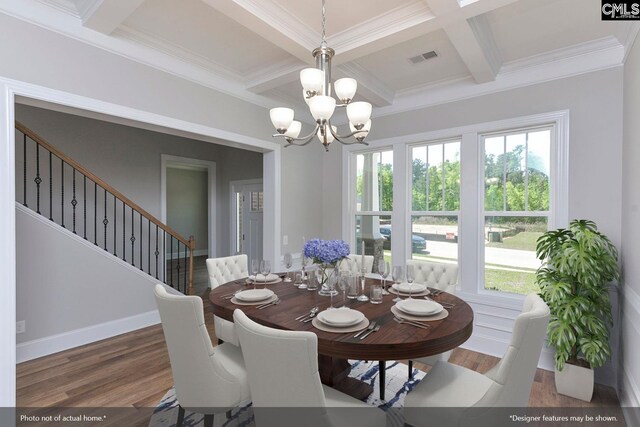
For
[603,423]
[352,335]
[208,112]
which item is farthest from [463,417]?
[208,112]

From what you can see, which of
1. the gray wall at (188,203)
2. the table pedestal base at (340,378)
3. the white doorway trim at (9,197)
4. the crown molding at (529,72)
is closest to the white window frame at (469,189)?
the crown molding at (529,72)

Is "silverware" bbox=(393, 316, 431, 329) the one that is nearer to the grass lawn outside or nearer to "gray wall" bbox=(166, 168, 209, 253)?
the grass lawn outside

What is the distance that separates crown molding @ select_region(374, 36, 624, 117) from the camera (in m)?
2.68

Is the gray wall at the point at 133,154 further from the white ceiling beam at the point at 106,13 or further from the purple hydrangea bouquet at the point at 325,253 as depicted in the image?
the purple hydrangea bouquet at the point at 325,253

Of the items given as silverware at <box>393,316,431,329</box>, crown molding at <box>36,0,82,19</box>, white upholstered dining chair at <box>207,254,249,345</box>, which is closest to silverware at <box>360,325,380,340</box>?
silverware at <box>393,316,431,329</box>

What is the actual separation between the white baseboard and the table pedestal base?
2.79 metres

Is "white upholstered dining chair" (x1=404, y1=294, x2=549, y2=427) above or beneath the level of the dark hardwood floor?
above

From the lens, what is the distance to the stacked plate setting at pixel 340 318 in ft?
5.17

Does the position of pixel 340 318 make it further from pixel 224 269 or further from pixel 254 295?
pixel 224 269

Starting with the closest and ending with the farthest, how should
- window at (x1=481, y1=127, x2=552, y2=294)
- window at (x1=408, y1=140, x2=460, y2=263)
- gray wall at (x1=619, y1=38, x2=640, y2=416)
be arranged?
gray wall at (x1=619, y1=38, x2=640, y2=416), window at (x1=481, y1=127, x2=552, y2=294), window at (x1=408, y1=140, x2=460, y2=263)

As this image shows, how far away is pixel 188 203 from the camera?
9.49 m

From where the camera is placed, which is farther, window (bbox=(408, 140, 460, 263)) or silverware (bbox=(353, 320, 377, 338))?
window (bbox=(408, 140, 460, 263))

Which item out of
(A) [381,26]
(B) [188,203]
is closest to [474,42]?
(A) [381,26]

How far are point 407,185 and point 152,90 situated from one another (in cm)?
302
